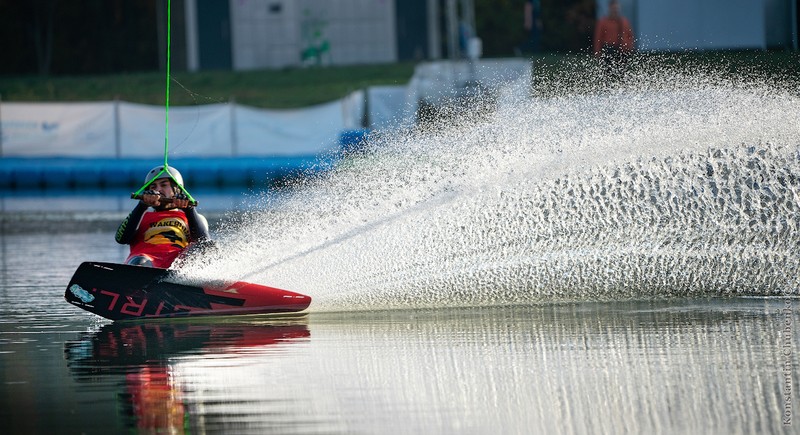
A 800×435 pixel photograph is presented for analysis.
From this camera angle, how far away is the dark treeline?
39.1 metres

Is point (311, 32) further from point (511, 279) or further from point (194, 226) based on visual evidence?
point (511, 279)

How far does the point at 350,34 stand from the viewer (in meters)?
37.3

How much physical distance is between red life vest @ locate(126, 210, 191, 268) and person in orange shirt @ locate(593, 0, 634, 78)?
38.6ft

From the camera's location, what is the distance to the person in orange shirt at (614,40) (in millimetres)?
21344

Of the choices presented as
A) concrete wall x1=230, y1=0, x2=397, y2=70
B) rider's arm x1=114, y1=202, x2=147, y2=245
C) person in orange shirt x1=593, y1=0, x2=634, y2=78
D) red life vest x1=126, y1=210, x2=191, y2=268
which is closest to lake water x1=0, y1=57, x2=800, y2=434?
red life vest x1=126, y1=210, x2=191, y2=268

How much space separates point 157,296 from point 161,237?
0.89 metres

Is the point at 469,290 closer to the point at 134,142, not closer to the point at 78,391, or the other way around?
the point at 78,391

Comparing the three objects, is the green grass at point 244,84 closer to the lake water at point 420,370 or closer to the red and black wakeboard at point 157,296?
the red and black wakeboard at point 157,296

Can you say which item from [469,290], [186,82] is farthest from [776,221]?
[186,82]

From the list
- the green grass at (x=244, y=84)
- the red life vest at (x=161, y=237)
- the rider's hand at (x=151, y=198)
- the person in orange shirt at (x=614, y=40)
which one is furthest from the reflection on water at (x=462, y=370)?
the green grass at (x=244, y=84)

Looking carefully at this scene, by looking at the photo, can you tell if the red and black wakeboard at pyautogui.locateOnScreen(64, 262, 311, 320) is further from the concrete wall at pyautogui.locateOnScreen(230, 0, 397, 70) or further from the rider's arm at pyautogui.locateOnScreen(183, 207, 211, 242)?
the concrete wall at pyautogui.locateOnScreen(230, 0, 397, 70)

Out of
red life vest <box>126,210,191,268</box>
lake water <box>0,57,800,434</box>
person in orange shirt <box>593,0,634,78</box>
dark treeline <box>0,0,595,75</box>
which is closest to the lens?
lake water <box>0,57,800,434</box>

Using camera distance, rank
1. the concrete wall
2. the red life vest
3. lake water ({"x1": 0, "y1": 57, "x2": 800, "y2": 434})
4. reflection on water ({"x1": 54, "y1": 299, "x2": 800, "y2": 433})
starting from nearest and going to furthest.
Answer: reflection on water ({"x1": 54, "y1": 299, "x2": 800, "y2": 433})
lake water ({"x1": 0, "y1": 57, "x2": 800, "y2": 434})
the red life vest
the concrete wall

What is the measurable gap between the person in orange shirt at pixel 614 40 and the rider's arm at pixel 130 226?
12.0m
